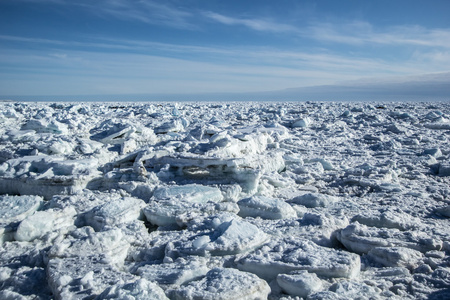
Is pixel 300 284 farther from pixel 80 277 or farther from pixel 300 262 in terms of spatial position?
pixel 80 277

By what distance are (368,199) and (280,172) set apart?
1.42 m

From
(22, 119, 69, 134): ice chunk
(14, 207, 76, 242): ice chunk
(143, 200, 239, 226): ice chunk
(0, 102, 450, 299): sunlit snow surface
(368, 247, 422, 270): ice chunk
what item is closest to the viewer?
(0, 102, 450, 299): sunlit snow surface

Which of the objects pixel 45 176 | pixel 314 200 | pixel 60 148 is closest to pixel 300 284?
pixel 314 200

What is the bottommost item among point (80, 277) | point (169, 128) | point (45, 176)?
point (80, 277)

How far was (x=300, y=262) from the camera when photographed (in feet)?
6.55

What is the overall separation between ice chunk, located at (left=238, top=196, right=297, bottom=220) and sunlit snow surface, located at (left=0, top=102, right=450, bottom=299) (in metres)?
0.01

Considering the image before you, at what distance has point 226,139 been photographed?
488cm

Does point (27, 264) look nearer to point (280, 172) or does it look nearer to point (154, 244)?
point (154, 244)

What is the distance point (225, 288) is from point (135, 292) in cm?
45

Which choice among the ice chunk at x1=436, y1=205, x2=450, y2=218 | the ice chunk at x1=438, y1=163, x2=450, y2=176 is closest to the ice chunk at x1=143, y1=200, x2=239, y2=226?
the ice chunk at x1=436, y1=205, x2=450, y2=218

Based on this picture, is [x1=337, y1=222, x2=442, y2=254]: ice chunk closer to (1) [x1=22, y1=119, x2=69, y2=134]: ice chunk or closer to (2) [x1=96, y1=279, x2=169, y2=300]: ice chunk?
(2) [x1=96, y1=279, x2=169, y2=300]: ice chunk

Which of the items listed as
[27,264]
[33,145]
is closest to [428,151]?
[27,264]

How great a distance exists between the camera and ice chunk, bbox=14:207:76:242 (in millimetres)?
2490

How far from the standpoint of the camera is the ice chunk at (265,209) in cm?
291
